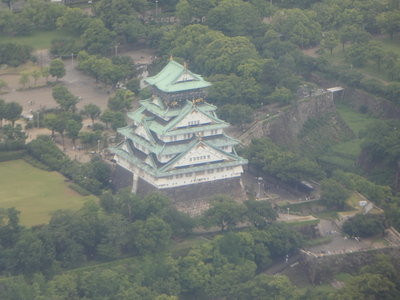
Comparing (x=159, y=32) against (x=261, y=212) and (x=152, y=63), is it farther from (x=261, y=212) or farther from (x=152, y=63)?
(x=261, y=212)

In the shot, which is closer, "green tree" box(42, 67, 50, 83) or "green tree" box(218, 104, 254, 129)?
"green tree" box(218, 104, 254, 129)

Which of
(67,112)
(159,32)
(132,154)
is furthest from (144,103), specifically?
(159,32)

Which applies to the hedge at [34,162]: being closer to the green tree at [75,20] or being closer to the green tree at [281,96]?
the green tree at [281,96]

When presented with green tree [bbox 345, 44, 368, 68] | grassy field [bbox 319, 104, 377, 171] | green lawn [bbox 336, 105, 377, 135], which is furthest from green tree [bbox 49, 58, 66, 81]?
green tree [bbox 345, 44, 368, 68]

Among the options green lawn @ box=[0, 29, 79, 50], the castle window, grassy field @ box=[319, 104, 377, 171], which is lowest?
grassy field @ box=[319, 104, 377, 171]

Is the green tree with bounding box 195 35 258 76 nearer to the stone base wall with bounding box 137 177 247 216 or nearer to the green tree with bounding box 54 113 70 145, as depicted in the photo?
the green tree with bounding box 54 113 70 145

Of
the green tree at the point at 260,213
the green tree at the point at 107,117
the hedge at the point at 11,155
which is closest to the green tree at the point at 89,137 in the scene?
the green tree at the point at 107,117
